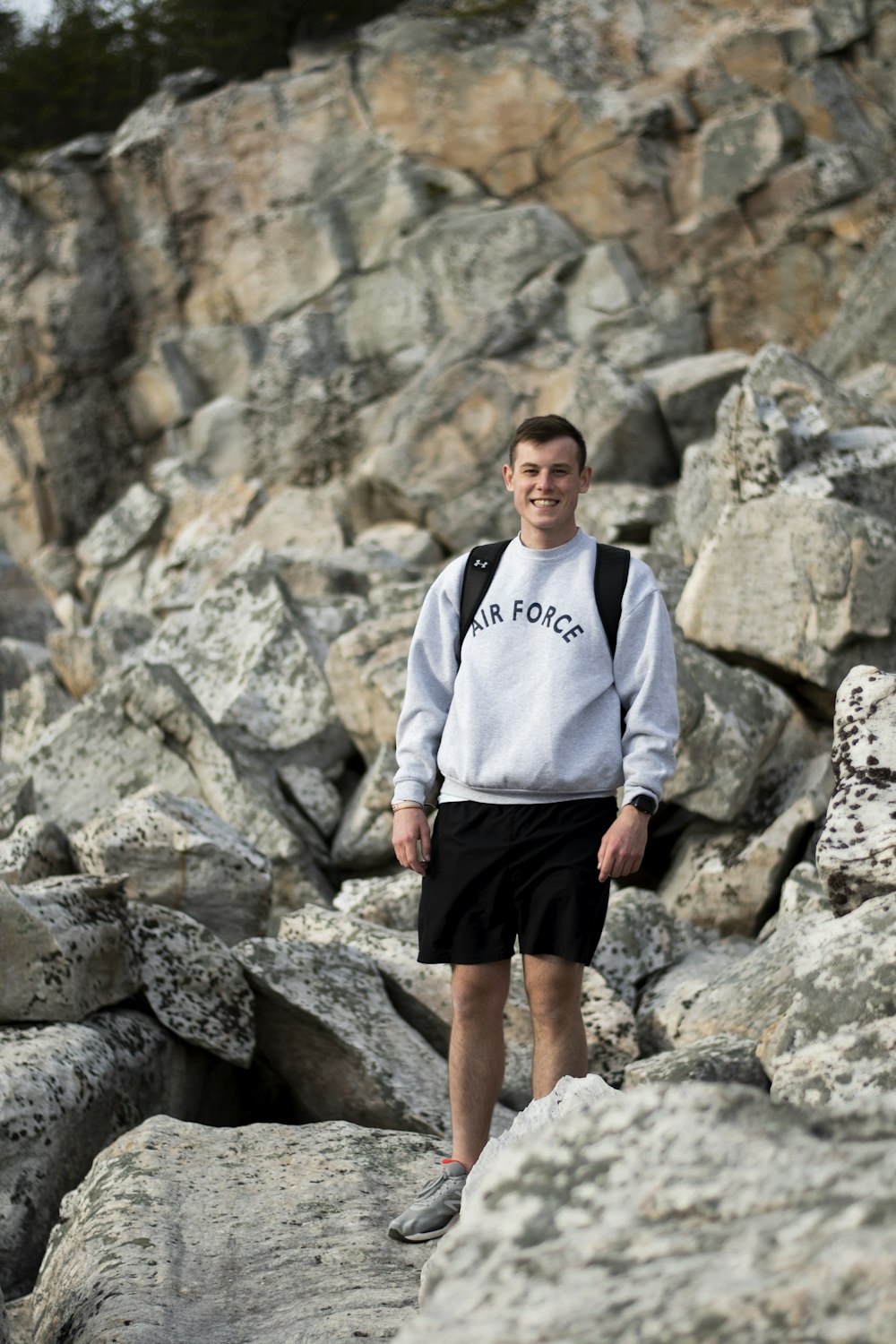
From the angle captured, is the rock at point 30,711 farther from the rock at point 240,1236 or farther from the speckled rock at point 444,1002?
the rock at point 240,1236

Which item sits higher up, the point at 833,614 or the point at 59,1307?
the point at 833,614

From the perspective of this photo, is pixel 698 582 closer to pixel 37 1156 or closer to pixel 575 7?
pixel 37 1156

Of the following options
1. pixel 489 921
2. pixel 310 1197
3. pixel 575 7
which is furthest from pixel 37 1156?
pixel 575 7

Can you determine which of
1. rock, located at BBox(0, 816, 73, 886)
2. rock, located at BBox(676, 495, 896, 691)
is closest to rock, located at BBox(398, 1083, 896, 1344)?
rock, located at BBox(0, 816, 73, 886)

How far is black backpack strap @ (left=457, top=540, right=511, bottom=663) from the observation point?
389 centimetres

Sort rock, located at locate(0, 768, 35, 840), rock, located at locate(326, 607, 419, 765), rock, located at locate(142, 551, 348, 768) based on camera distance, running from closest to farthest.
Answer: rock, located at locate(0, 768, 35, 840), rock, located at locate(326, 607, 419, 765), rock, located at locate(142, 551, 348, 768)

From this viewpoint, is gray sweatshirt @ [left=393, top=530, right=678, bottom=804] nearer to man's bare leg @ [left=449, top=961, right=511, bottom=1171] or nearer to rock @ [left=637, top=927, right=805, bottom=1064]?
man's bare leg @ [left=449, top=961, right=511, bottom=1171]

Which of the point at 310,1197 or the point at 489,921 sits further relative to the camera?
the point at 310,1197

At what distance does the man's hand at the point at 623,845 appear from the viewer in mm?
3564

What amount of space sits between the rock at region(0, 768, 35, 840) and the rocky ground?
0.08 metres

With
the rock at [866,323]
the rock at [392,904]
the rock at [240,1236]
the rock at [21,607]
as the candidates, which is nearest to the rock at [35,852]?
the rock at [392,904]

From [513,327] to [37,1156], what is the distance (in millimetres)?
13916

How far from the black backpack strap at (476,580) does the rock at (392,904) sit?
127 inches

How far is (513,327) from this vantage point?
16.7 m
